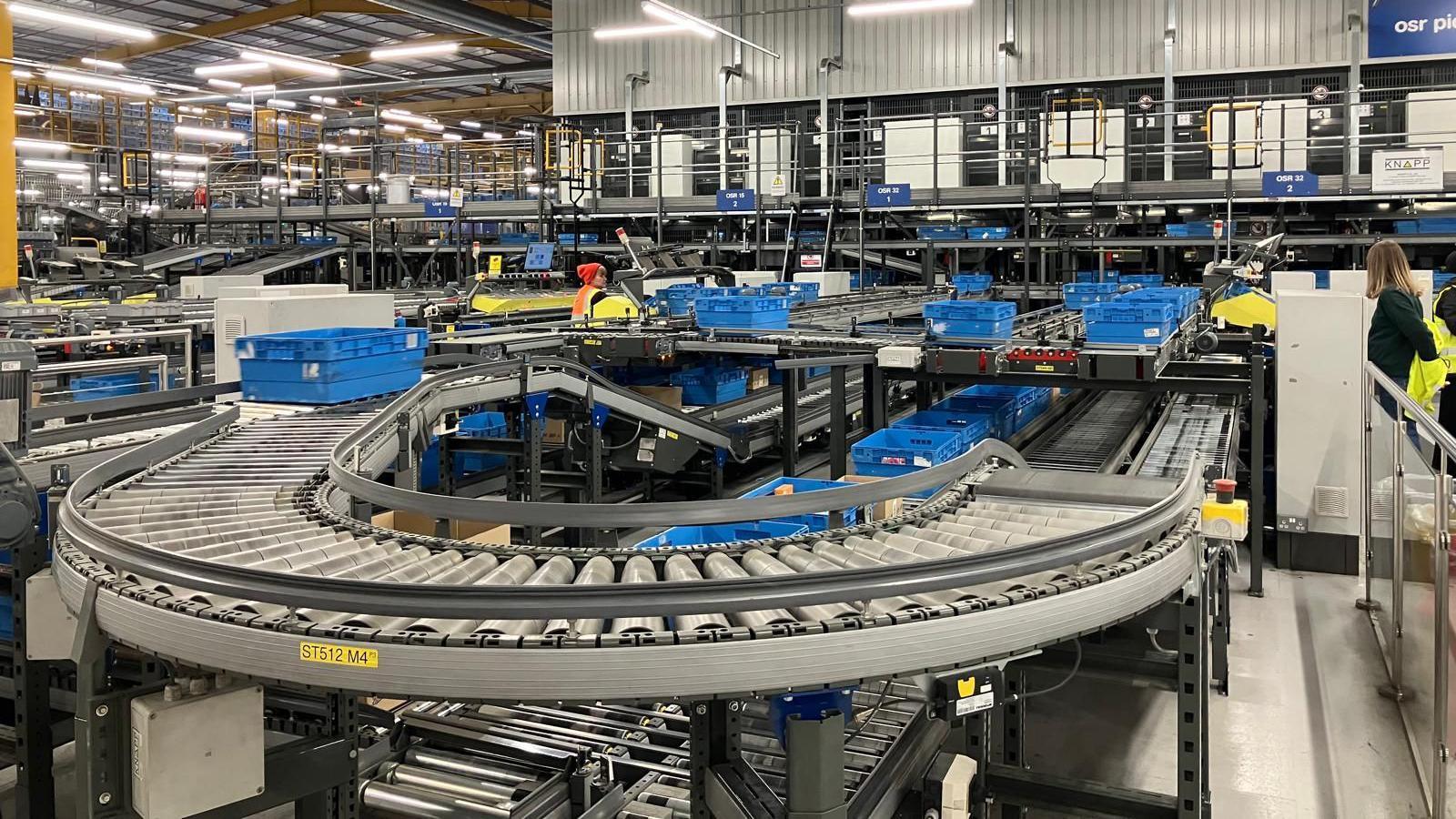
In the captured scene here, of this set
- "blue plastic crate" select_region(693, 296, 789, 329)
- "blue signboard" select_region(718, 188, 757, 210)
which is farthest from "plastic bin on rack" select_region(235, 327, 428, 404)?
"blue signboard" select_region(718, 188, 757, 210)

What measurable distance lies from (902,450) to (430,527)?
98.9 inches

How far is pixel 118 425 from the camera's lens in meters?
4.19

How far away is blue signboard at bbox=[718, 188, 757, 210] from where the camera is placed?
44.4 feet

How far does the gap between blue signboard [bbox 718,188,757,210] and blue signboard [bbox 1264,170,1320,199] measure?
5.74 metres

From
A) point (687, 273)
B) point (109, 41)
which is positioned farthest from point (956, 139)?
point (109, 41)

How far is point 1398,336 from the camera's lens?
5.93 meters

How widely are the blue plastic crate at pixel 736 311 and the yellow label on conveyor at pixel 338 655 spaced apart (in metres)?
5.71

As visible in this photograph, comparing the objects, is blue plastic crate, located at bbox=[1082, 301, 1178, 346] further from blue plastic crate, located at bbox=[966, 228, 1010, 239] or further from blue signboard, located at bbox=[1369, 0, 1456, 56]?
blue signboard, located at bbox=[1369, 0, 1456, 56]

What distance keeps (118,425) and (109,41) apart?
23576mm

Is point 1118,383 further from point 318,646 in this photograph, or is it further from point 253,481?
point 318,646

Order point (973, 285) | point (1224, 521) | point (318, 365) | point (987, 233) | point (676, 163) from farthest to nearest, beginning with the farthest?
1. point (676, 163)
2. point (987, 233)
3. point (973, 285)
4. point (318, 365)
5. point (1224, 521)

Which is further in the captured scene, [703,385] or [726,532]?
[703,385]

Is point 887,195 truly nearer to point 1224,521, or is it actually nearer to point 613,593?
point 1224,521

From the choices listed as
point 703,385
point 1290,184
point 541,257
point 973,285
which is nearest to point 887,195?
point 973,285
